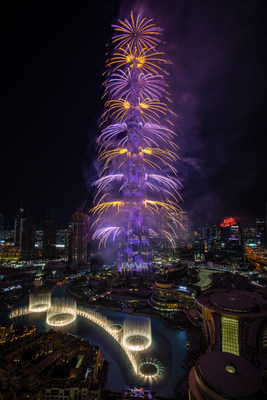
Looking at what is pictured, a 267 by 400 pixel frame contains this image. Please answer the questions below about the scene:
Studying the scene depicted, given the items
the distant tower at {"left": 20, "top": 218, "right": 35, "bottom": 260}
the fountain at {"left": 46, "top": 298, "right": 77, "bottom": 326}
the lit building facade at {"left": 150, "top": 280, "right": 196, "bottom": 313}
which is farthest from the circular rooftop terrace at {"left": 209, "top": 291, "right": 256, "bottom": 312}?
the distant tower at {"left": 20, "top": 218, "right": 35, "bottom": 260}

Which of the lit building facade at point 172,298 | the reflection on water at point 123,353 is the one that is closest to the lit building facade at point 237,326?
the reflection on water at point 123,353

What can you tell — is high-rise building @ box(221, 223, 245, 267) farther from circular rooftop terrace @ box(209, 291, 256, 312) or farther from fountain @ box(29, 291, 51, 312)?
fountain @ box(29, 291, 51, 312)

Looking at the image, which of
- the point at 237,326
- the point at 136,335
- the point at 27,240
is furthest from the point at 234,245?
the point at 27,240

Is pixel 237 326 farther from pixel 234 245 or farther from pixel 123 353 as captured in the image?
pixel 234 245

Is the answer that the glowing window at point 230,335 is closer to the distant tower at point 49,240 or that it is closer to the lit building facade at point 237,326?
the lit building facade at point 237,326

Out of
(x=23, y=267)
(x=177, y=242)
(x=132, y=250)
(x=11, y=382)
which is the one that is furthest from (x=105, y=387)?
(x=177, y=242)

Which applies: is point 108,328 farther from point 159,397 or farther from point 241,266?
point 241,266

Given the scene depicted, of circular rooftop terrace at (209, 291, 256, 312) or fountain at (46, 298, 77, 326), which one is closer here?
circular rooftop terrace at (209, 291, 256, 312)
